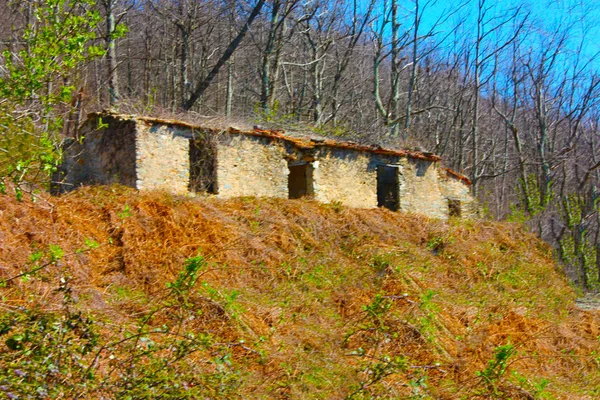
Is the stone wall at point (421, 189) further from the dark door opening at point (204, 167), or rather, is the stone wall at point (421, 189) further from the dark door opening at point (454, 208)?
the dark door opening at point (204, 167)

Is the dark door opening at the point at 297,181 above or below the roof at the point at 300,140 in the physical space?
below

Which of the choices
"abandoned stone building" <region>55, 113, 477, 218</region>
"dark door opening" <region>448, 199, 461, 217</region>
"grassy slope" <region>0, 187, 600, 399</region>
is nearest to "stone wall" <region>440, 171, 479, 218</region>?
"dark door opening" <region>448, 199, 461, 217</region>

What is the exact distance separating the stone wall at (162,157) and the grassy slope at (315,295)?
29.3 inches

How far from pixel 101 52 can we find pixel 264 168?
24.4 feet

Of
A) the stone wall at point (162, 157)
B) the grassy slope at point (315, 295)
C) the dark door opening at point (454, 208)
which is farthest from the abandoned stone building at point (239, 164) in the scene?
the dark door opening at point (454, 208)

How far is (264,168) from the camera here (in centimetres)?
1380

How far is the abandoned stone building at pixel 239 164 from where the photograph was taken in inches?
486

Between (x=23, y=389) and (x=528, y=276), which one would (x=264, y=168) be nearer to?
(x=528, y=276)

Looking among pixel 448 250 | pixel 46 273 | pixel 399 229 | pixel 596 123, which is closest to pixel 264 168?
pixel 399 229

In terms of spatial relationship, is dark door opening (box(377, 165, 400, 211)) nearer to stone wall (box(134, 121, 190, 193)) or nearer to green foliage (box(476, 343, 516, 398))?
stone wall (box(134, 121, 190, 193))

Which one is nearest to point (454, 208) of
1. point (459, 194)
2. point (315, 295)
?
point (459, 194)

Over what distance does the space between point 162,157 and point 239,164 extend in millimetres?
1721

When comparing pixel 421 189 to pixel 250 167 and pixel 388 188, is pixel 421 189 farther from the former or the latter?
pixel 250 167

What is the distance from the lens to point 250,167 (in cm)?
1359
